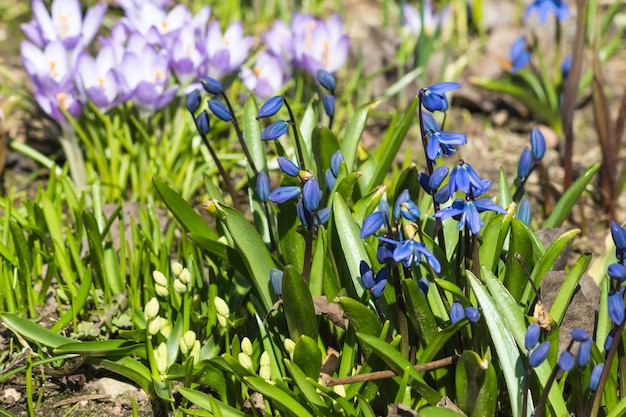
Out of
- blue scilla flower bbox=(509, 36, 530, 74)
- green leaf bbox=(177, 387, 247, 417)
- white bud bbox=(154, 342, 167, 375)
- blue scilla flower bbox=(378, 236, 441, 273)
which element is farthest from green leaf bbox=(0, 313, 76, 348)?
blue scilla flower bbox=(509, 36, 530, 74)

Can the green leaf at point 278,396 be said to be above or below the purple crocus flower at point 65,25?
below

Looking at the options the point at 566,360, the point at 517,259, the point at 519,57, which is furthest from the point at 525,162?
the point at 519,57

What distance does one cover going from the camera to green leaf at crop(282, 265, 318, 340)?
68.6 inches

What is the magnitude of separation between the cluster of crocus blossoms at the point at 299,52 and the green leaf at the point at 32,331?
4.77ft

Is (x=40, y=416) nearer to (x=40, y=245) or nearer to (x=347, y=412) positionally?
(x=40, y=245)

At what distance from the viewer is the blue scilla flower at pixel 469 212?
1574 millimetres

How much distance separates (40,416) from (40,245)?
628mm

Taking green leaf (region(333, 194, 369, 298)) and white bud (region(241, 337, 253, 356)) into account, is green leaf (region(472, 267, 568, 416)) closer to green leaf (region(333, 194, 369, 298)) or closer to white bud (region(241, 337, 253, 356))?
green leaf (region(333, 194, 369, 298))

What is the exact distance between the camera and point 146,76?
2.77 meters

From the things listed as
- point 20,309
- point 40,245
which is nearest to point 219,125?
point 40,245

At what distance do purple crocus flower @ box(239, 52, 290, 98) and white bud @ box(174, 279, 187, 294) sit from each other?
127cm

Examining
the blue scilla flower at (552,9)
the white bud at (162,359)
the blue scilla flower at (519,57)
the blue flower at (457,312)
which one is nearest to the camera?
the blue flower at (457,312)

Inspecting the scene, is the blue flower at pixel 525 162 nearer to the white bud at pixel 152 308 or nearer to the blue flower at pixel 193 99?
the blue flower at pixel 193 99

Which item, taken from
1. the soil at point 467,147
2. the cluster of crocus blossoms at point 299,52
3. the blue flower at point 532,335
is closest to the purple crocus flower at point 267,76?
the cluster of crocus blossoms at point 299,52
